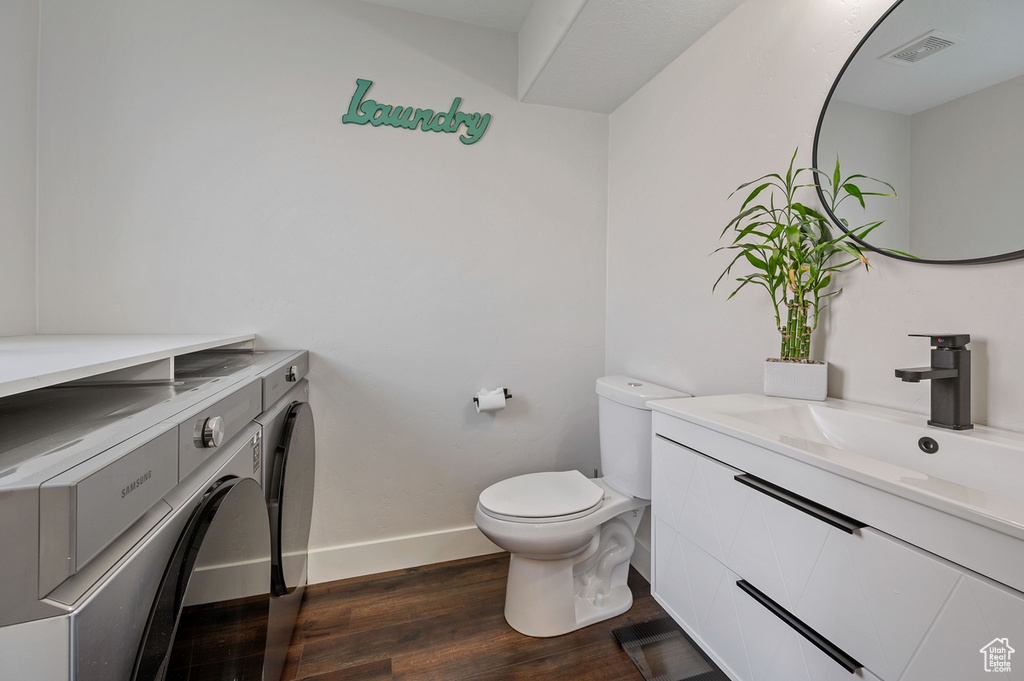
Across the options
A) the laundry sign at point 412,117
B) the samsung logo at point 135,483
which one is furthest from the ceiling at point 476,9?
the samsung logo at point 135,483

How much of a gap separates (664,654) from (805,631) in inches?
33.2

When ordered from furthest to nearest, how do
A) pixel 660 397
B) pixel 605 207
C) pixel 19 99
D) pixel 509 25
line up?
1. pixel 605 207
2. pixel 509 25
3. pixel 660 397
4. pixel 19 99

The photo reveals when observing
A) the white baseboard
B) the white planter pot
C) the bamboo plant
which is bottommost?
the white baseboard

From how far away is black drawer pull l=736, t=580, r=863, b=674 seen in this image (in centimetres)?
69

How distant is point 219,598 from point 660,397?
134 centimetres

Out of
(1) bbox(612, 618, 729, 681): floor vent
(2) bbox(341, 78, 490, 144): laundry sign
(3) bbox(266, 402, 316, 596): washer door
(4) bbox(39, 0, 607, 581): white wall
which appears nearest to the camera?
(3) bbox(266, 402, 316, 596): washer door

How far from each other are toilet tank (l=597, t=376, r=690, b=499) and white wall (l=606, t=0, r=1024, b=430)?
0.19 m

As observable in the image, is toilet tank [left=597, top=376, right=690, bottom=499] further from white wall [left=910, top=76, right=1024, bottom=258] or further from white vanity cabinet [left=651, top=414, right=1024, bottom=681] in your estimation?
white wall [left=910, top=76, right=1024, bottom=258]

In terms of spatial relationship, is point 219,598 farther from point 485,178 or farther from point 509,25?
point 509,25

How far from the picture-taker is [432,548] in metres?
1.98

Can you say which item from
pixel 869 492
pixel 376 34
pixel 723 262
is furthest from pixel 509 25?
pixel 869 492

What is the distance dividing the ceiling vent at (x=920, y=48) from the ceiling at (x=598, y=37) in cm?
61

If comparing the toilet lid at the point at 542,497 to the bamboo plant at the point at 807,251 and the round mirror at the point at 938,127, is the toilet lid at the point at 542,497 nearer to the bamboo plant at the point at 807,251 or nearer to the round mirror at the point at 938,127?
the bamboo plant at the point at 807,251

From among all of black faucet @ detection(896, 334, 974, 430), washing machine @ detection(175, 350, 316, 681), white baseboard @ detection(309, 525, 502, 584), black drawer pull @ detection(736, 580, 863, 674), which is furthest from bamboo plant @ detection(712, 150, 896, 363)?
white baseboard @ detection(309, 525, 502, 584)
